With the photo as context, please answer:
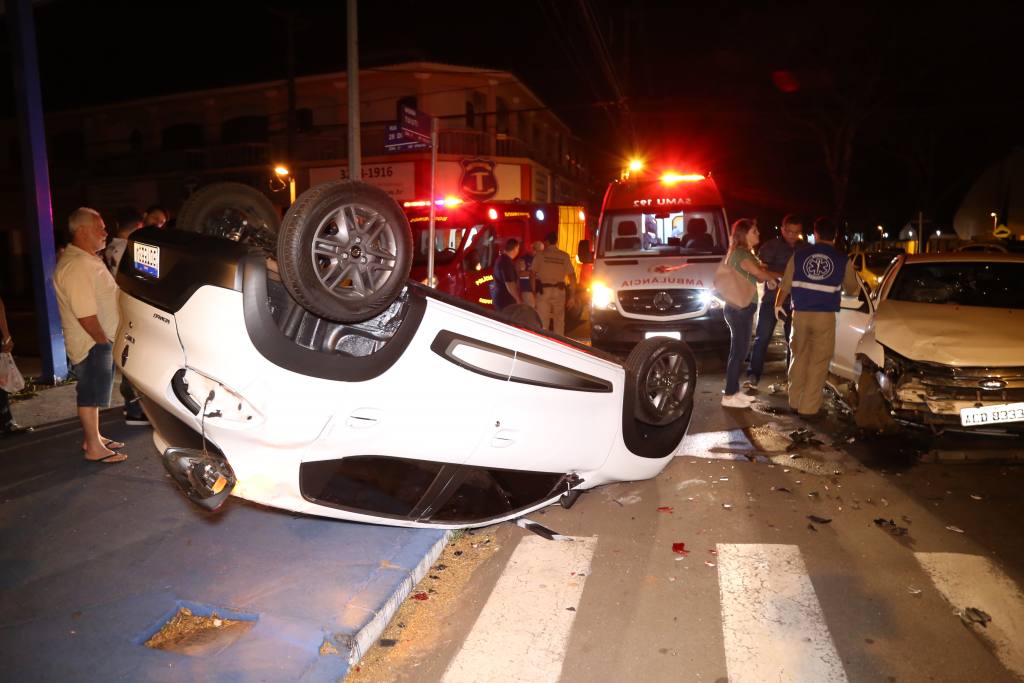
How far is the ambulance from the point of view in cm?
984

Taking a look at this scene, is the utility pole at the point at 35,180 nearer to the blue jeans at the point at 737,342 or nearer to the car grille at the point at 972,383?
Answer: the blue jeans at the point at 737,342

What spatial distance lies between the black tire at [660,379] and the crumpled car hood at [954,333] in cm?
222

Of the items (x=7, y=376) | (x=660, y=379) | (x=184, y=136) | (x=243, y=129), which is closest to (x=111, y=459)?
(x=7, y=376)

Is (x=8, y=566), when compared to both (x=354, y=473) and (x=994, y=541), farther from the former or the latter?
(x=994, y=541)

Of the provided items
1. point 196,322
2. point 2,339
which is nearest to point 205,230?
point 196,322

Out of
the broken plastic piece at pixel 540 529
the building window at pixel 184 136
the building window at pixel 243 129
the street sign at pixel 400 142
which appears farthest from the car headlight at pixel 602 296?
the building window at pixel 184 136

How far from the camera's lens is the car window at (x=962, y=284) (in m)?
6.83

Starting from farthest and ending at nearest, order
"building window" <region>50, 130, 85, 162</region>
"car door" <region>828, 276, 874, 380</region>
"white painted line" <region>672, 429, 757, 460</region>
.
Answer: "building window" <region>50, 130, 85, 162</region>
"car door" <region>828, 276, 874, 380</region>
"white painted line" <region>672, 429, 757, 460</region>

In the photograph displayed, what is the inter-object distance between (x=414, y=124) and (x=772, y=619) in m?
7.09

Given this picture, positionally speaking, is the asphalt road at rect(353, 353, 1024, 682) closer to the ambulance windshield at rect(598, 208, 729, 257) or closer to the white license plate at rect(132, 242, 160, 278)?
the white license plate at rect(132, 242, 160, 278)

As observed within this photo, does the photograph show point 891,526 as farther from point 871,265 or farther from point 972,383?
point 871,265

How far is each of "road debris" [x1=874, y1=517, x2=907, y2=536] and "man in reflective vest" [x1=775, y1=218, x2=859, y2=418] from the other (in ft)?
9.53

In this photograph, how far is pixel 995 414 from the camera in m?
5.50

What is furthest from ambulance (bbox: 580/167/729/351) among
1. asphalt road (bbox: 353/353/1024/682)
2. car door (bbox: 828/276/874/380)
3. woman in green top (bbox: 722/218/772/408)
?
asphalt road (bbox: 353/353/1024/682)
